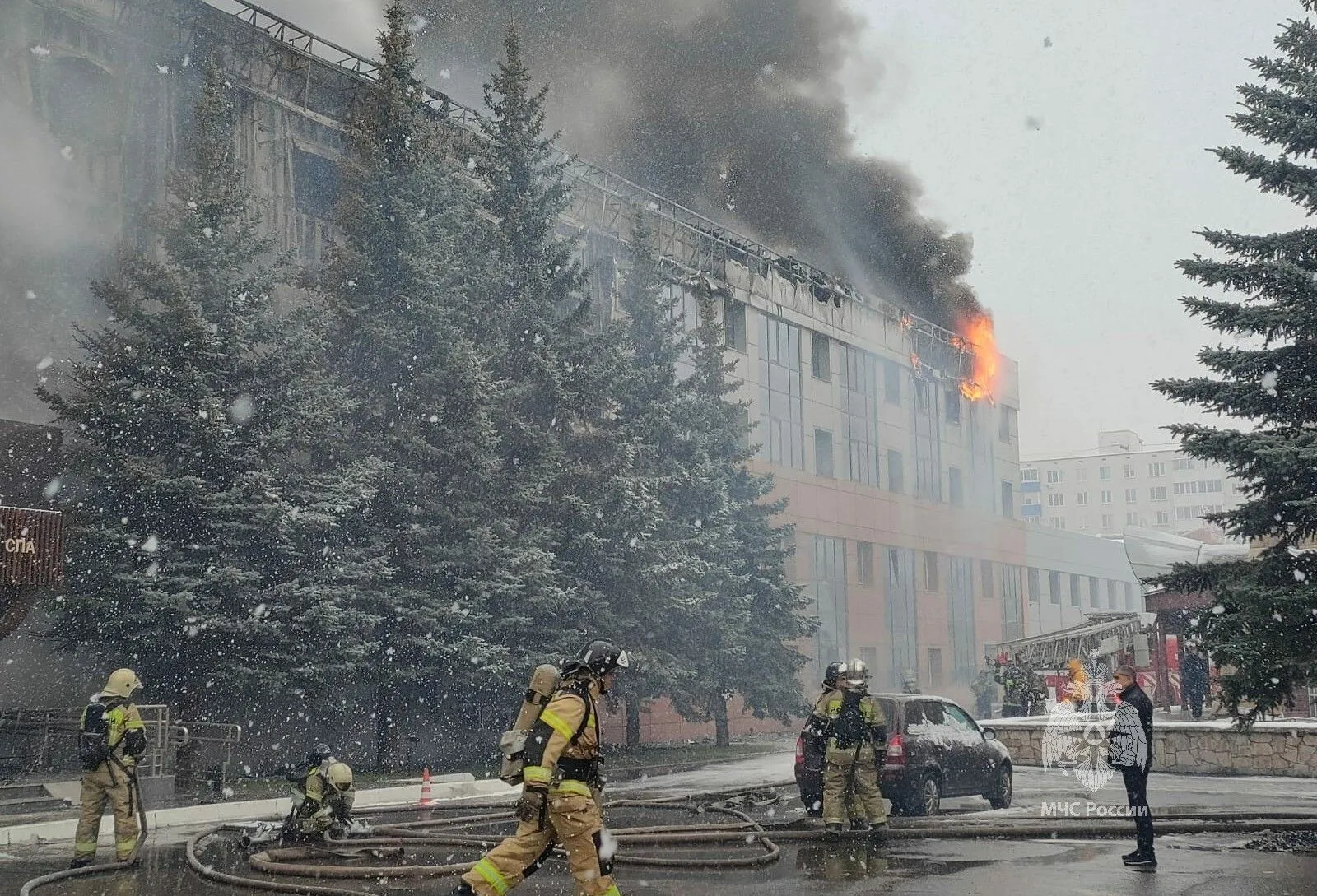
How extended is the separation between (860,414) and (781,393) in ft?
22.3

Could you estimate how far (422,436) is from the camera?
24203 millimetres

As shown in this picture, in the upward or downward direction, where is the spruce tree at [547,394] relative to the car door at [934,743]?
upward

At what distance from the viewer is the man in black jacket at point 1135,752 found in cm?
1053

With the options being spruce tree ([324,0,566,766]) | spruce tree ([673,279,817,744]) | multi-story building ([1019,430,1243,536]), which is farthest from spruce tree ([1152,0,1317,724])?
multi-story building ([1019,430,1243,536])

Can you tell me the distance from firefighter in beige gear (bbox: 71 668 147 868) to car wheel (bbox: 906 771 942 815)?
26.6 ft

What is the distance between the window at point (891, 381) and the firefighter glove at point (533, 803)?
5323cm

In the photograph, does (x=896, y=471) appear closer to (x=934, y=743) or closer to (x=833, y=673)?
(x=934, y=743)

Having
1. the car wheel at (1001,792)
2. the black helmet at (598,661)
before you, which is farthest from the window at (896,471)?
the black helmet at (598,661)

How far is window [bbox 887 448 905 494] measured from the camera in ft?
195

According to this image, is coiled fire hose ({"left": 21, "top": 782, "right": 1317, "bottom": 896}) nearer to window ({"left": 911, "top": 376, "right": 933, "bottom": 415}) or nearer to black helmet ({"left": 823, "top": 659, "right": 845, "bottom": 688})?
black helmet ({"left": 823, "top": 659, "right": 845, "bottom": 688})

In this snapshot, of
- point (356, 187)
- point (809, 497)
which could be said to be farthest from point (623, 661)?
point (809, 497)

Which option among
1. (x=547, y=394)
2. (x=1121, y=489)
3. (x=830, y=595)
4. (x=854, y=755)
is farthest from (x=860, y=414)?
(x=1121, y=489)

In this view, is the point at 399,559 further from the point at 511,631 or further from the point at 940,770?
the point at 940,770

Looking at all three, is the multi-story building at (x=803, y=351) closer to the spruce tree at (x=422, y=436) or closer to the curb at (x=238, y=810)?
the spruce tree at (x=422, y=436)
